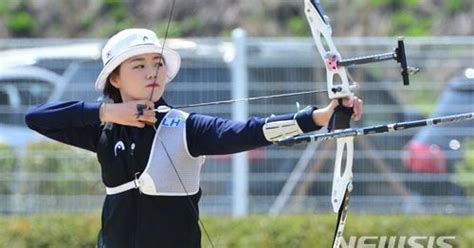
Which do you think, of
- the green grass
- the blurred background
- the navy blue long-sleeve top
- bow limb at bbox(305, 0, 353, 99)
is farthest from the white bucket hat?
the blurred background

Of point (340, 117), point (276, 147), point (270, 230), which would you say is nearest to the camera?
point (340, 117)

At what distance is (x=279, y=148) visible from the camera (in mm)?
9570

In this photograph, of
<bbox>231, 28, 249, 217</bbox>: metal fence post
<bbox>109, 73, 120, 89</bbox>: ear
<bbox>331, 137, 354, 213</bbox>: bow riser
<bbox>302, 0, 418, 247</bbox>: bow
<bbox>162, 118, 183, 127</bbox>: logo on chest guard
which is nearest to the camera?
<bbox>302, 0, 418, 247</bbox>: bow

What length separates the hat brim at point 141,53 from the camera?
411cm

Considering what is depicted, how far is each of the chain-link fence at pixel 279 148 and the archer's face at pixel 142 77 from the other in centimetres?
513

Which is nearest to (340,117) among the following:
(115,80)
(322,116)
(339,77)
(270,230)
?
(322,116)

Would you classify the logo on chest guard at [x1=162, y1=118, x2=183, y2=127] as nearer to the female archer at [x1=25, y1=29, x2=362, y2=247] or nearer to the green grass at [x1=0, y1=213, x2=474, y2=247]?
the female archer at [x1=25, y1=29, x2=362, y2=247]

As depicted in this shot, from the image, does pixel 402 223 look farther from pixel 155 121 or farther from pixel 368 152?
pixel 155 121

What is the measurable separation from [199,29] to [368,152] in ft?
30.8

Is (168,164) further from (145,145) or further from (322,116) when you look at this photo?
(322,116)

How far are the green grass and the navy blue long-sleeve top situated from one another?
253 cm

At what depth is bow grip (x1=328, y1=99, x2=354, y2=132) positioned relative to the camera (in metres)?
3.72

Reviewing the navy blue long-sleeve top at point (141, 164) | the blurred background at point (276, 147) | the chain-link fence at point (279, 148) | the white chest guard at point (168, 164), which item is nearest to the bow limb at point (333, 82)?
the navy blue long-sleeve top at point (141, 164)

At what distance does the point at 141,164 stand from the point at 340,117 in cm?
67
